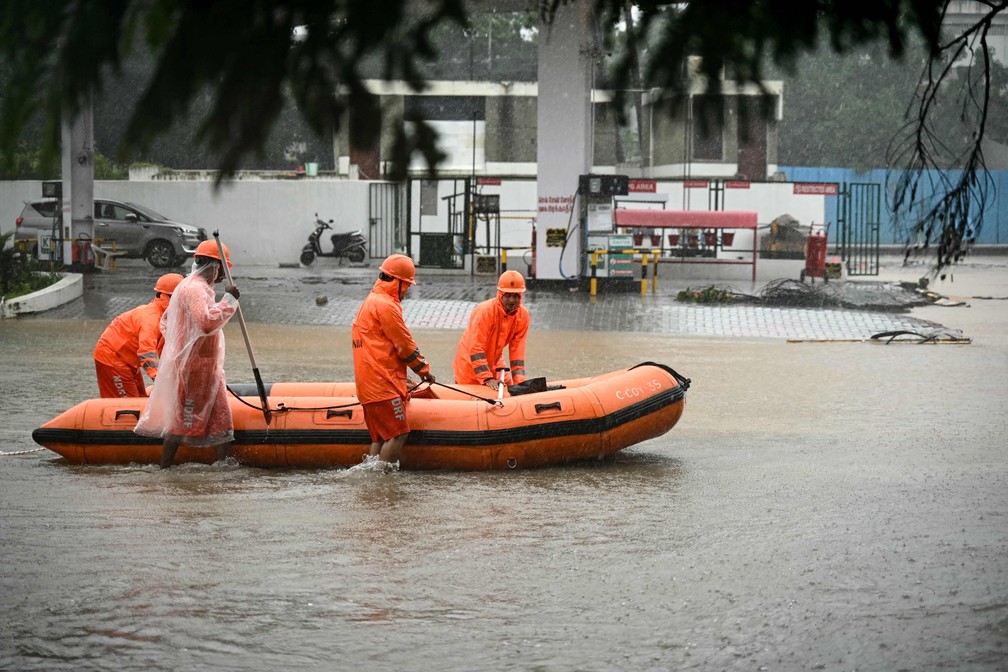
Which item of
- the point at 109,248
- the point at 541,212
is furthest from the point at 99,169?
the point at 541,212

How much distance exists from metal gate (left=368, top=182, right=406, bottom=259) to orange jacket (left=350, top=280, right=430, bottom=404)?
23653 millimetres

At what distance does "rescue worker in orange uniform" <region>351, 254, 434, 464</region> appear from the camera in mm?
9328

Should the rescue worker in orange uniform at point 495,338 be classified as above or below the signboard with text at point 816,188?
below

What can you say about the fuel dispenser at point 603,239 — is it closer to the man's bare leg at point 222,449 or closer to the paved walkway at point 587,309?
the paved walkway at point 587,309

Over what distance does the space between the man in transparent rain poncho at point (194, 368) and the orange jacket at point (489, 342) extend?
199 centimetres

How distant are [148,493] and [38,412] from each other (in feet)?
12.7

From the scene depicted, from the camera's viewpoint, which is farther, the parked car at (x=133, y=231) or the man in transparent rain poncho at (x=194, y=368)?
the parked car at (x=133, y=231)

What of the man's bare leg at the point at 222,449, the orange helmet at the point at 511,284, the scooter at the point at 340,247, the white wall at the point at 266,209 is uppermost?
the white wall at the point at 266,209

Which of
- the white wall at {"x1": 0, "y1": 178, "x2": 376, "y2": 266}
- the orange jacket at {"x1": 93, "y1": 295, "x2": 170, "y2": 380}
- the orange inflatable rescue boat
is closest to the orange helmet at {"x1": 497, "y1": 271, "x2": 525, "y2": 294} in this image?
the orange inflatable rescue boat

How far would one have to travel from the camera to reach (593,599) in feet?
21.4

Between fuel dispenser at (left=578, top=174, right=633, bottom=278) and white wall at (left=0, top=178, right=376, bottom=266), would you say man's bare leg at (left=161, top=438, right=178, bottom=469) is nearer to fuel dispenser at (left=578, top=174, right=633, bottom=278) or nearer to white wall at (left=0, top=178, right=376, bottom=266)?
fuel dispenser at (left=578, top=174, right=633, bottom=278)

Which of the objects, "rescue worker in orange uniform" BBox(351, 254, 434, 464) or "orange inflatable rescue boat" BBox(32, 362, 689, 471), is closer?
"rescue worker in orange uniform" BBox(351, 254, 434, 464)

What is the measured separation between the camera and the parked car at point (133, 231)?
3048 centimetres

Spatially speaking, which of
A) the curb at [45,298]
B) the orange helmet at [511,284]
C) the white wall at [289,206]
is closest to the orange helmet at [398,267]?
the orange helmet at [511,284]
